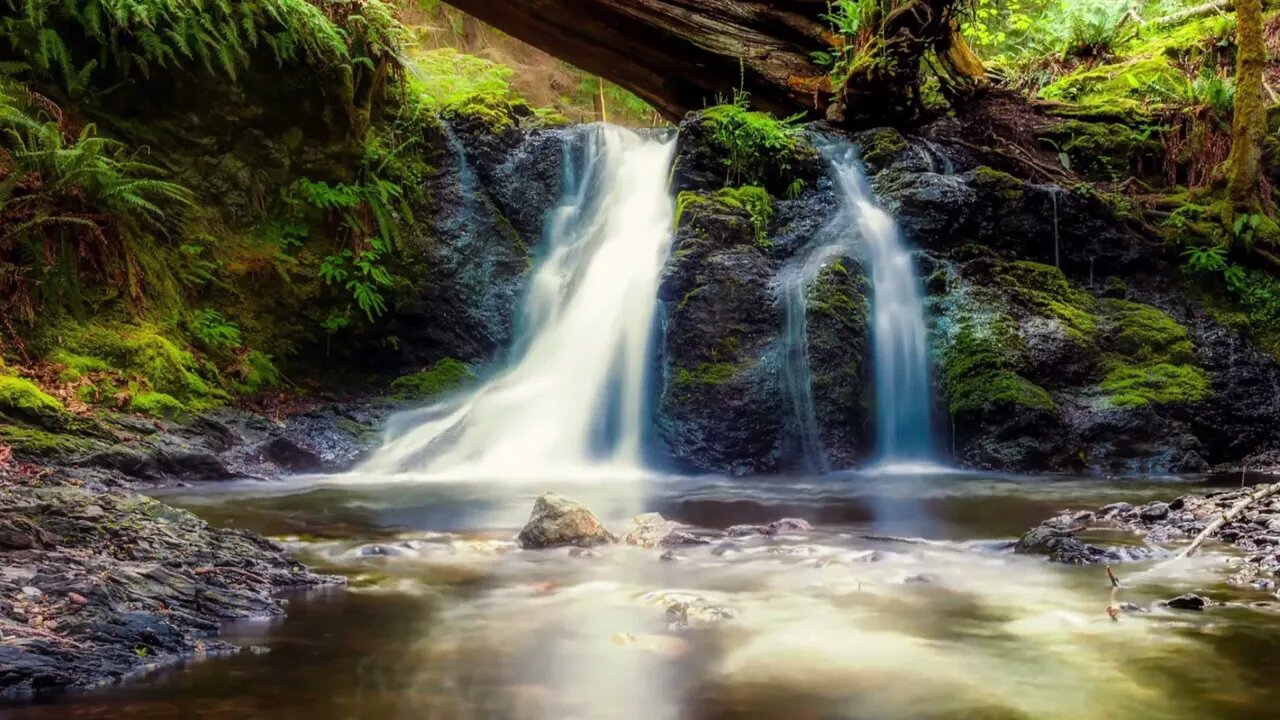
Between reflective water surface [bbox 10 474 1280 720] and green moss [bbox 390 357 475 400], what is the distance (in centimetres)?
383

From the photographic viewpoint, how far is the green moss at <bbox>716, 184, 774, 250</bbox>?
338 inches

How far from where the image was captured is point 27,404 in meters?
5.68

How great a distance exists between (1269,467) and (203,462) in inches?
339

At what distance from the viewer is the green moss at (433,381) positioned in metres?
8.66

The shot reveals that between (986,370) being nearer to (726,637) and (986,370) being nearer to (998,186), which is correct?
(998,186)

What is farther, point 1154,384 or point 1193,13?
point 1193,13

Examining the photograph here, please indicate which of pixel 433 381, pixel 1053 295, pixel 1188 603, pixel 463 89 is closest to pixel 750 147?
pixel 1053 295

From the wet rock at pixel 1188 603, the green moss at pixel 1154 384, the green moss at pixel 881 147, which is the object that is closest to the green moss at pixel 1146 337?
the green moss at pixel 1154 384

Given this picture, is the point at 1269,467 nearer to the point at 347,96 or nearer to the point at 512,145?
the point at 512,145

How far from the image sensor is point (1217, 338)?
28.1 feet

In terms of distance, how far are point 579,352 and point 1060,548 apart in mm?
5481

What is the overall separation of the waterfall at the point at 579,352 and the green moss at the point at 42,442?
2140 mm

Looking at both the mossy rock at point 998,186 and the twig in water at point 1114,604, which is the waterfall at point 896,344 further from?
the twig in water at point 1114,604

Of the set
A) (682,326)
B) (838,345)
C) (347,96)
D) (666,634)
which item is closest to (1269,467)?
(838,345)
